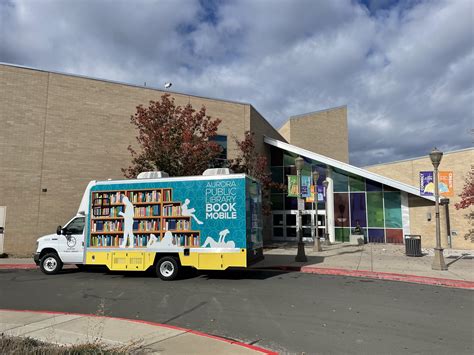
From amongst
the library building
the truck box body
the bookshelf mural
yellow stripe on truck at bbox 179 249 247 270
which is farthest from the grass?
the library building

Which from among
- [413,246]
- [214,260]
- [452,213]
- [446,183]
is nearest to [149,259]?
[214,260]

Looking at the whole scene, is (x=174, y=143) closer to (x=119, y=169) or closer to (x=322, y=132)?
(x=119, y=169)

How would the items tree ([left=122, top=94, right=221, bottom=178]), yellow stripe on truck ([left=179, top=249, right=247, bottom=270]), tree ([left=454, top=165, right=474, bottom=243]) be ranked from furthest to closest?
tree ([left=454, top=165, right=474, bottom=243]), tree ([left=122, top=94, right=221, bottom=178]), yellow stripe on truck ([left=179, top=249, right=247, bottom=270])

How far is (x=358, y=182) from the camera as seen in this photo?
24.1 meters

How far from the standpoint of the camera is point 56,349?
4352 millimetres

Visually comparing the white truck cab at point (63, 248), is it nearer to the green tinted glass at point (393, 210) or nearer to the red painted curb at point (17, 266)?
the red painted curb at point (17, 266)

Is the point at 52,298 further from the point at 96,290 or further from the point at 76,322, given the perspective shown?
the point at 76,322

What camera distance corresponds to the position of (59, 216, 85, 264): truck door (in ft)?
39.1

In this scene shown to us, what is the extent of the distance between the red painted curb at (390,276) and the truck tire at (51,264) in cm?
816

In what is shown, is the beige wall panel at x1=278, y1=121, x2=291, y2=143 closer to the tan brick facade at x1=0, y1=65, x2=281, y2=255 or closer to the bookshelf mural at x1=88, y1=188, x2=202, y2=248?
the tan brick facade at x1=0, y1=65, x2=281, y2=255

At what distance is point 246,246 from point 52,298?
522 cm

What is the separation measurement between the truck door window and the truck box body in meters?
0.32

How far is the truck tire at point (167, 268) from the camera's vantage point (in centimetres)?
1088

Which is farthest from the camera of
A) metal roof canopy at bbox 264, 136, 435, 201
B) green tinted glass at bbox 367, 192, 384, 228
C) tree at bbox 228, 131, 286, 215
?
green tinted glass at bbox 367, 192, 384, 228
